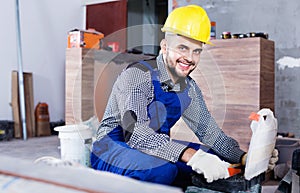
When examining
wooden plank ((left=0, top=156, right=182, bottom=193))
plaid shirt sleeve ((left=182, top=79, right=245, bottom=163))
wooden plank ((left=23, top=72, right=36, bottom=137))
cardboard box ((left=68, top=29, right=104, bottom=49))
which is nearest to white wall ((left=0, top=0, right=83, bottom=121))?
wooden plank ((left=23, top=72, right=36, bottom=137))

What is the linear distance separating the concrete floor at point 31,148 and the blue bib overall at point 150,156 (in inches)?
70.8

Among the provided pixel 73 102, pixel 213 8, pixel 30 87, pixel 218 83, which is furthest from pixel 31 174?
pixel 30 87

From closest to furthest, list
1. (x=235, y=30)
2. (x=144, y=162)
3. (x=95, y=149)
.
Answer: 1. (x=144, y=162)
2. (x=95, y=149)
3. (x=235, y=30)

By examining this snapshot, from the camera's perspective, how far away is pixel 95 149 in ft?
6.22

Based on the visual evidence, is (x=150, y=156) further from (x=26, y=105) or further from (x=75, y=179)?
(x=26, y=105)

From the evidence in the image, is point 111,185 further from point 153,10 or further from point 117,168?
point 153,10

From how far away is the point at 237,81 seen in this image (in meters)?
3.13

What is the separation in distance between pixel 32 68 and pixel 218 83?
2880 millimetres

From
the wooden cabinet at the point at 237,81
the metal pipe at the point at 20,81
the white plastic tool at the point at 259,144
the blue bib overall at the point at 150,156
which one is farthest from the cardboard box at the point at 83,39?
the white plastic tool at the point at 259,144

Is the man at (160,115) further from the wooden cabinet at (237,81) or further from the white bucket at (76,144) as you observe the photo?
the wooden cabinet at (237,81)

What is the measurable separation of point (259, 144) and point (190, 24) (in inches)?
22.0

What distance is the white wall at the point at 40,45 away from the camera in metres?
4.90

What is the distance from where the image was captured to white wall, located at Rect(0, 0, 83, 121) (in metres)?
4.90

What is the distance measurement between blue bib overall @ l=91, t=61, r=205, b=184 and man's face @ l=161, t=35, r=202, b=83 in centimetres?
9
